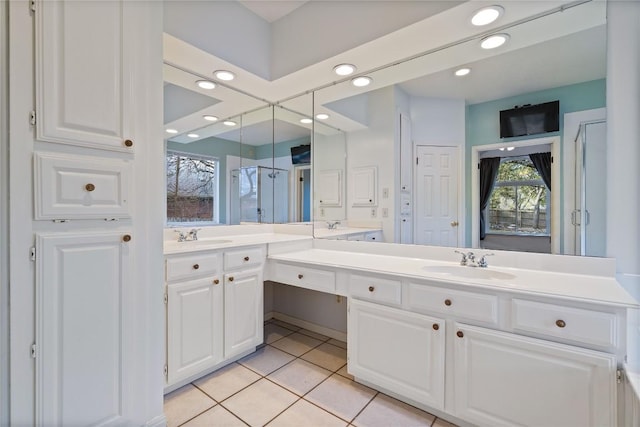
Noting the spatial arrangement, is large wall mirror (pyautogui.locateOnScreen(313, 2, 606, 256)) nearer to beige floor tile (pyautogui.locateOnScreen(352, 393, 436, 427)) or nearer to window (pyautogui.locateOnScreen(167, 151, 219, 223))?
beige floor tile (pyautogui.locateOnScreen(352, 393, 436, 427))

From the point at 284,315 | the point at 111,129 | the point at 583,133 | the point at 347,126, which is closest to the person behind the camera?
the point at 111,129

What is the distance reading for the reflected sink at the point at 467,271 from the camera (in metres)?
1.67

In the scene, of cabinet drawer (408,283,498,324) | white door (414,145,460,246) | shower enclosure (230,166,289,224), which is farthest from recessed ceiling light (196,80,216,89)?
cabinet drawer (408,283,498,324)

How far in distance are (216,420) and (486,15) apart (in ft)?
8.80

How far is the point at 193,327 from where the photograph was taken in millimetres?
1779

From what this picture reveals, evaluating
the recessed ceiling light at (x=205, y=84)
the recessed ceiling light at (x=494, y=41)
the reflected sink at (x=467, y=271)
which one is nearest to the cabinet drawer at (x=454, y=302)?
the reflected sink at (x=467, y=271)

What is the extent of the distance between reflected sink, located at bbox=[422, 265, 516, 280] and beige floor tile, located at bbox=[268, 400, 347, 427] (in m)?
1.00

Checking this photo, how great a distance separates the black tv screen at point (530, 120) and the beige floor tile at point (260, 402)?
2144 mm

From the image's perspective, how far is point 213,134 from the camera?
259cm

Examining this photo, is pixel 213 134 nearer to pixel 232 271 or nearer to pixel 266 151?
pixel 266 151

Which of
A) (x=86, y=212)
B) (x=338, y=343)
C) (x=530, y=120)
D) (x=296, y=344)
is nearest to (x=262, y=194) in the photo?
(x=296, y=344)

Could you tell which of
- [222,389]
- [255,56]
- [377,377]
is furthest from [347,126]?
[222,389]

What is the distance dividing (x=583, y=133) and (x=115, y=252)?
2.48 m

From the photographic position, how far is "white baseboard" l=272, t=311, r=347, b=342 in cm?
251
